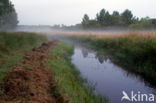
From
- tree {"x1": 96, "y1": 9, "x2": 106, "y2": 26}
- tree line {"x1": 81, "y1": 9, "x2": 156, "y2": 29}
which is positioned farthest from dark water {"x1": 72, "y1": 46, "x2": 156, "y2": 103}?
tree {"x1": 96, "y1": 9, "x2": 106, "y2": 26}

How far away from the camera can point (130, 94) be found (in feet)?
29.0

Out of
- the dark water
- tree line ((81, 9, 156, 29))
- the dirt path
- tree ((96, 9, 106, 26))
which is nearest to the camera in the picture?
the dirt path

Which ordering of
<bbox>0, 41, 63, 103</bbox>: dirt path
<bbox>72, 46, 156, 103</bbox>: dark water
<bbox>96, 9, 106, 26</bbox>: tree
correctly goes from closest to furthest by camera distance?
<bbox>0, 41, 63, 103</bbox>: dirt path, <bbox>72, 46, 156, 103</bbox>: dark water, <bbox>96, 9, 106, 26</bbox>: tree

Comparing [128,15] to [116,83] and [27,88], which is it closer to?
[116,83]

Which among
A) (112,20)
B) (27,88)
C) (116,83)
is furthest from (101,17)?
(27,88)

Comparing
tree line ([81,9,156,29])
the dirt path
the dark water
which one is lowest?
the dark water

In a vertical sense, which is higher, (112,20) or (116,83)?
(112,20)

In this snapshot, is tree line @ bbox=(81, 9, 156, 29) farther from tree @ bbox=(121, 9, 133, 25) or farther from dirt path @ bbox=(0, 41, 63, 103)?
dirt path @ bbox=(0, 41, 63, 103)

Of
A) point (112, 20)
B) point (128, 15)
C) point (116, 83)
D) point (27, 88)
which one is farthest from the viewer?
point (128, 15)

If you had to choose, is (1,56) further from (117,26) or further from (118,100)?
(117,26)

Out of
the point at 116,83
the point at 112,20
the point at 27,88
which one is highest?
the point at 112,20

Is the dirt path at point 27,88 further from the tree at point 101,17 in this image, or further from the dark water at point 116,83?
the tree at point 101,17

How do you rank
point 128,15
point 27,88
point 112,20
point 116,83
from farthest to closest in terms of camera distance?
point 128,15 → point 112,20 → point 116,83 → point 27,88

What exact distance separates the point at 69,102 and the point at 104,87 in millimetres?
3777
